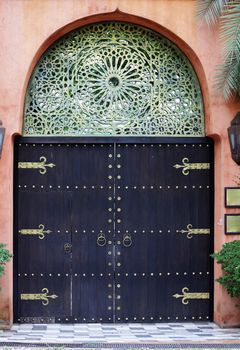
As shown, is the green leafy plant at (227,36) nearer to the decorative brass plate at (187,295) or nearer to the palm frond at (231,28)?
the palm frond at (231,28)

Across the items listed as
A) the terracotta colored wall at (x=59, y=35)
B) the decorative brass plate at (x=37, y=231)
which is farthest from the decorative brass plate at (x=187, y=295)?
the decorative brass plate at (x=37, y=231)

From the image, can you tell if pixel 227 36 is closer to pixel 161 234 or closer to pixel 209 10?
pixel 209 10

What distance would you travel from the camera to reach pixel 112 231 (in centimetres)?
1040

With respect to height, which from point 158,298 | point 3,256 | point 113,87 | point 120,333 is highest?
point 113,87

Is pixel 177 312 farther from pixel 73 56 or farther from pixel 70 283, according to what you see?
pixel 73 56

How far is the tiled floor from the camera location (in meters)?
9.20

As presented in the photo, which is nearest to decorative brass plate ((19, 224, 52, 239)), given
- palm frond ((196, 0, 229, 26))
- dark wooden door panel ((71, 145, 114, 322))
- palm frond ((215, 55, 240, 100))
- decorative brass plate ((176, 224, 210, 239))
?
dark wooden door panel ((71, 145, 114, 322))

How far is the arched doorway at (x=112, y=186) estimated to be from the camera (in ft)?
33.9

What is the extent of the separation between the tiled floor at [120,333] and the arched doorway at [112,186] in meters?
0.21

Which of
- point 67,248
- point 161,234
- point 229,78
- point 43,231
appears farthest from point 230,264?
point 43,231

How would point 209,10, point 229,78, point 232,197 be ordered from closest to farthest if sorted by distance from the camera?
point 229,78, point 209,10, point 232,197

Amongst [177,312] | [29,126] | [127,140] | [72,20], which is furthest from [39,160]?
[177,312]

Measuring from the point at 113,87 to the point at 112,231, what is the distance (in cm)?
183

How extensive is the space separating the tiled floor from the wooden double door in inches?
8.3
